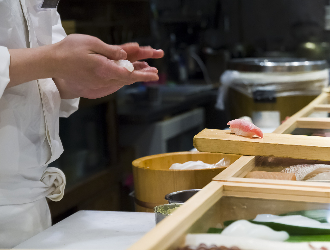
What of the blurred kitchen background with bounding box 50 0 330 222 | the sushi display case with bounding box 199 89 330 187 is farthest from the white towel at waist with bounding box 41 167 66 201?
the blurred kitchen background with bounding box 50 0 330 222

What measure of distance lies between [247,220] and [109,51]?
0.46m

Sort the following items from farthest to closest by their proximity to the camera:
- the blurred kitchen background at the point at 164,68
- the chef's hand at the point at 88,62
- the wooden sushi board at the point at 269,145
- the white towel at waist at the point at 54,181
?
the blurred kitchen background at the point at 164,68, the white towel at waist at the point at 54,181, the wooden sushi board at the point at 269,145, the chef's hand at the point at 88,62

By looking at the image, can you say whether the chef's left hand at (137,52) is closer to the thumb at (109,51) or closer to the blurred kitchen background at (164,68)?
the thumb at (109,51)

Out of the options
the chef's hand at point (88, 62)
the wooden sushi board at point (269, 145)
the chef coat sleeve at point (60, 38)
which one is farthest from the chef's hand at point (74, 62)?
the chef coat sleeve at point (60, 38)

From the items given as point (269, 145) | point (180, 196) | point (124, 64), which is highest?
point (124, 64)

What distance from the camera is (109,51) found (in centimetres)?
93

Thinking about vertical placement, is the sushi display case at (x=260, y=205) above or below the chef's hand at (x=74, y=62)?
below

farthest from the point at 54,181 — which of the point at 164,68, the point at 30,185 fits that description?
the point at 164,68

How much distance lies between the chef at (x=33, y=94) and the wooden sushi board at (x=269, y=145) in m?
0.23

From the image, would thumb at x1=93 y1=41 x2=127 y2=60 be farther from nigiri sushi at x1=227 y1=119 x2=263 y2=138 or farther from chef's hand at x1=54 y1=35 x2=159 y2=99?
nigiri sushi at x1=227 y1=119 x2=263 y2=138

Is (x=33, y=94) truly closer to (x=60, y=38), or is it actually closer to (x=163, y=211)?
(x=60, y=38)

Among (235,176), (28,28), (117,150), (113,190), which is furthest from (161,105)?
(235,176)

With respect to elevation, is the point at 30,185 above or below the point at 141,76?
below

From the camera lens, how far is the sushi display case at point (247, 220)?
650 millimetres
